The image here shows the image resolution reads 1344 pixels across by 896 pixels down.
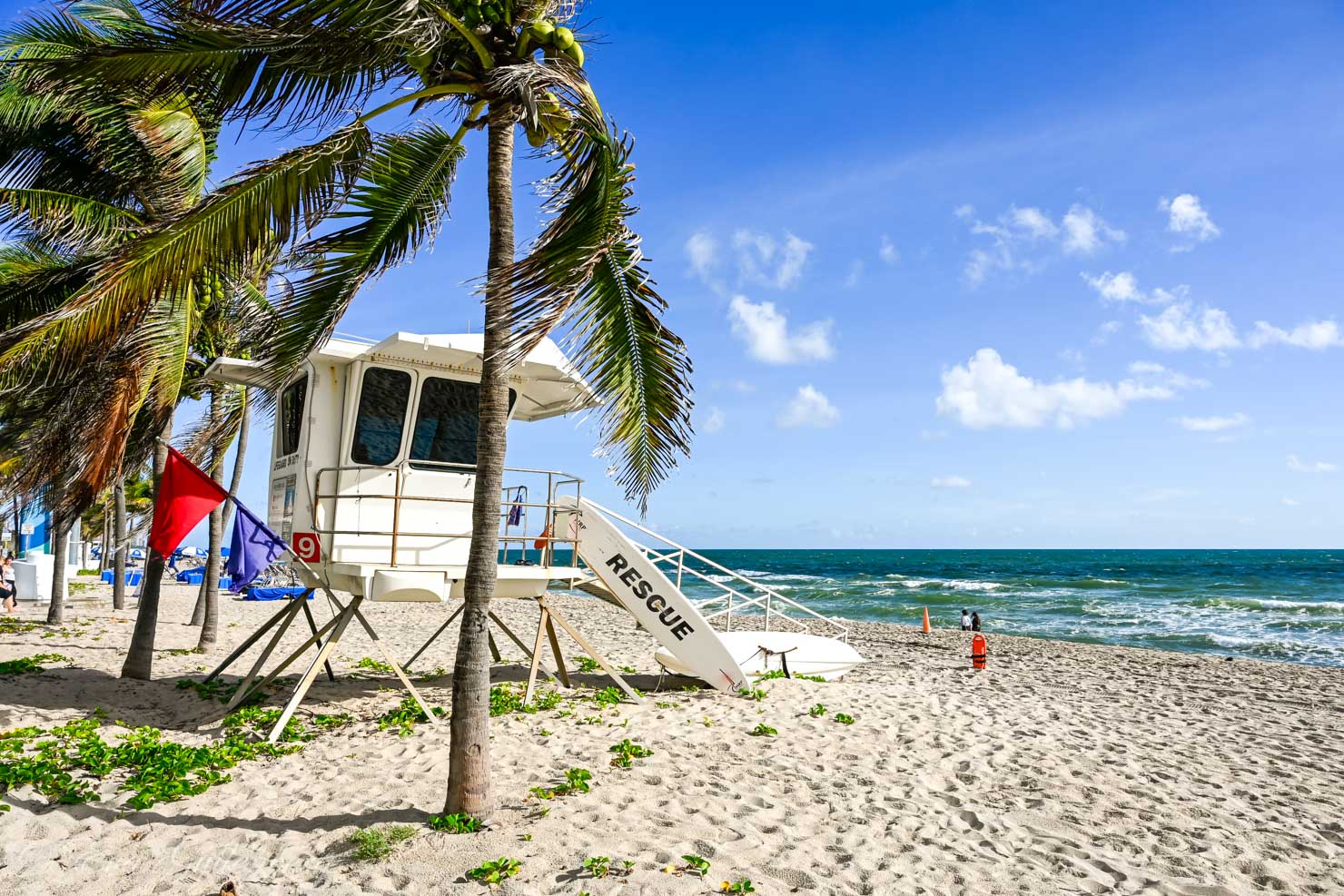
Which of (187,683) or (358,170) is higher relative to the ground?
(358,170)

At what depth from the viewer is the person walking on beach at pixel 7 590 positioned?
2122cm

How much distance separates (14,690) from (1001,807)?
1127cm

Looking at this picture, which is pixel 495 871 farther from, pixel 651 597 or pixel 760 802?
pixel 651 597

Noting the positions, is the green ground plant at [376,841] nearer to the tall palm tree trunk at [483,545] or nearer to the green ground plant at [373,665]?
the tall palm tree trunk at [483,545]

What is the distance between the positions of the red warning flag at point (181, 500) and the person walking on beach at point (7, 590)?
51.1ft

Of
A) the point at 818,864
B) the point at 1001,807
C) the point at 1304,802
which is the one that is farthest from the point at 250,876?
the point at 1304,802

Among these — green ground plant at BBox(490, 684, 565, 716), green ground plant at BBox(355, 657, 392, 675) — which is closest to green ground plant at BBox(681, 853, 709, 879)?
green ground plant at BBox(490, 684, 565, 716)

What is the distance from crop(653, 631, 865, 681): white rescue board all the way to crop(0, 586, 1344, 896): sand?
0.57 meters

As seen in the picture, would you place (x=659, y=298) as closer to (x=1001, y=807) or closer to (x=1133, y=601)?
(x=1001, y=807)

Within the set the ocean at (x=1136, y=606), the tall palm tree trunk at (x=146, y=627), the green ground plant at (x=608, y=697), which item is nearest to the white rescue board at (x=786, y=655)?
the green ground plant at (x=608, y=697)

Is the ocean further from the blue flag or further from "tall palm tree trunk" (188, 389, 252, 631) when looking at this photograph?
the blue flag

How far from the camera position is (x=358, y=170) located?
6836 millimetres

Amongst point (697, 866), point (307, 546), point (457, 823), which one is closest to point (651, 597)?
point (307, 546)

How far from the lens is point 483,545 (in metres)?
6.21
